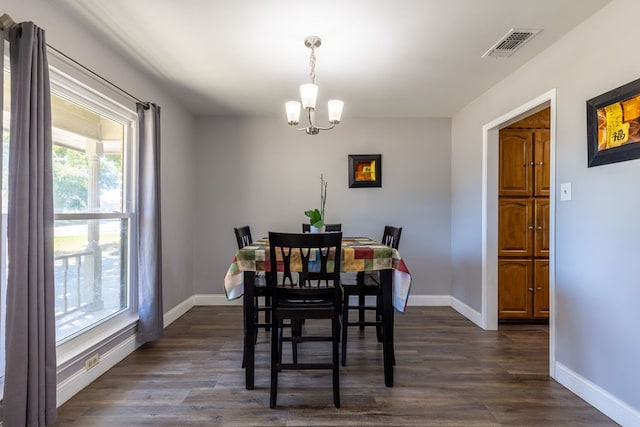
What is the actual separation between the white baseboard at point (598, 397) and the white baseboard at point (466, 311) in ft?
3.69

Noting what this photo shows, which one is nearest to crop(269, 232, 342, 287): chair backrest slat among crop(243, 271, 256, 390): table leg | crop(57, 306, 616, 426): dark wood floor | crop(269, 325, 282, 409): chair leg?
crop(243, 271, 256, 390): table leg

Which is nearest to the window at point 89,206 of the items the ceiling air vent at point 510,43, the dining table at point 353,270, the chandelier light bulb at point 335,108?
the dining table at point 353,270

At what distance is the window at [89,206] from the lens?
6.91 feet

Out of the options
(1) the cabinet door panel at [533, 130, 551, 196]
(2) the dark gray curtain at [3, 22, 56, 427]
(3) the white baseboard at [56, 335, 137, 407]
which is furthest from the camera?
(1) the cabinet door panel at [533, 130, 551, 196]

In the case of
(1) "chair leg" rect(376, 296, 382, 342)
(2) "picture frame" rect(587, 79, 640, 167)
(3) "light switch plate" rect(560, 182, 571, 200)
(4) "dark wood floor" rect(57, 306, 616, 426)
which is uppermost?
(2) "picture frame" rect(587, 79, 640, 167)

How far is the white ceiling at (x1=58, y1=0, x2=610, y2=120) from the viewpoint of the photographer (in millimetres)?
1944

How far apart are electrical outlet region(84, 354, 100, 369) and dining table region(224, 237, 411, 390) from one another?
997mm

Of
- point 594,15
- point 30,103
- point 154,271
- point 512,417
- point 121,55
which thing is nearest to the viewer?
point 30,103

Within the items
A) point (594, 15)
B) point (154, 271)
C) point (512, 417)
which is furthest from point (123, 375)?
point (594, 15)

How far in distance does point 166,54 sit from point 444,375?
122 inches

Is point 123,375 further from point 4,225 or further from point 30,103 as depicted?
point 30,103

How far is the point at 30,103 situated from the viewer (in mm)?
1620

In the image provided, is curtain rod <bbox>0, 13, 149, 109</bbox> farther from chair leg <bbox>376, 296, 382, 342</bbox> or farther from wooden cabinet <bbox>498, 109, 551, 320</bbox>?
wooden cabinet <bbox>498, 109, 551, 320</bbox>

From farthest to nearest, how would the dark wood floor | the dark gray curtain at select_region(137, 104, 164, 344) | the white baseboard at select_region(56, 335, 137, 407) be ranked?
the dark gray curtain at select_region(137, 104, 164, 344) < the white baseboard at select_region(56, 335, 137, 407) < the dark wood floor
